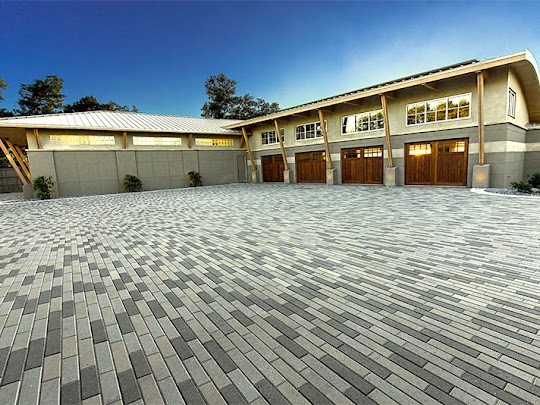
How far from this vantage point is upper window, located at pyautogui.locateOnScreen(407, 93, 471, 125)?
1292 cm

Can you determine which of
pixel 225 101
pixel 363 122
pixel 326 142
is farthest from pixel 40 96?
pixel 363 122

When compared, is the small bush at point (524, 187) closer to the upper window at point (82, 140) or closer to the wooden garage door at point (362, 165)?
the wooden garage door at point (362, 165)

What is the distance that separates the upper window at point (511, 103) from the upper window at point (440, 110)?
1.54 m

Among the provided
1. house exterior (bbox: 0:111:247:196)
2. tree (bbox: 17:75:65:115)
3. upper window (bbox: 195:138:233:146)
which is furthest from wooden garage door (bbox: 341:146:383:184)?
tree (bbox: 17:75:65:115)

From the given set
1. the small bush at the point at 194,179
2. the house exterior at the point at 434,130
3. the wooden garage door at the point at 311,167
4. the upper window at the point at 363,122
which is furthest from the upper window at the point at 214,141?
the upper window at the point at 363,122

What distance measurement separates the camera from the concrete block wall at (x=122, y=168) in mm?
16719

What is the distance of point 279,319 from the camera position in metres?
2.64

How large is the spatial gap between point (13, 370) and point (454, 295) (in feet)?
13.5

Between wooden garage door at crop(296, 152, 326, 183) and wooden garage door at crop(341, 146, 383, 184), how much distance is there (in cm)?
177

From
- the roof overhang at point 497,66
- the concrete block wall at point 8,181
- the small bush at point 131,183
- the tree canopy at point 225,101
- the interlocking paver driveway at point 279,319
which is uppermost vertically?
the tree canopy at point 225,101

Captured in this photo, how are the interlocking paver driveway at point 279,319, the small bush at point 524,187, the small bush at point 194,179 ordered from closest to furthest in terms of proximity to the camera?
the interlocking paver driveway at point 279,319
the small bush at point 524,187
the small bush at point 194,179

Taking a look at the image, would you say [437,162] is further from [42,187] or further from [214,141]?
[42,187]

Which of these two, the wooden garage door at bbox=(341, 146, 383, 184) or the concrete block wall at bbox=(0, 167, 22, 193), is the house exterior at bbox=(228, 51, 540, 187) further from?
the concrete block wall at bbox=(0, 167, 22, 193)

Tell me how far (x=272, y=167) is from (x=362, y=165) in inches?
323
